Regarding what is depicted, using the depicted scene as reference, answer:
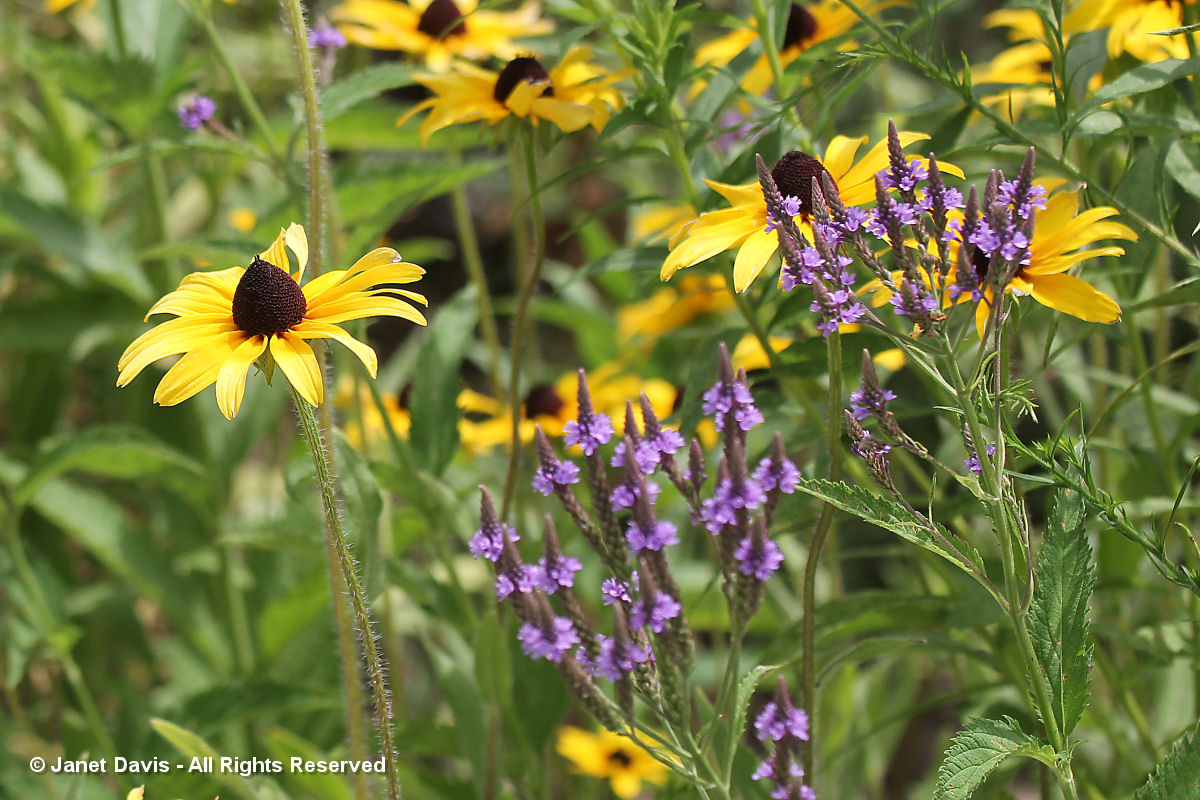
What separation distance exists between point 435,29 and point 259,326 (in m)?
0.81

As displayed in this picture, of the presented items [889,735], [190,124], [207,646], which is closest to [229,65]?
[190,124]

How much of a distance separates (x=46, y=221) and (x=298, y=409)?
105 centimetres

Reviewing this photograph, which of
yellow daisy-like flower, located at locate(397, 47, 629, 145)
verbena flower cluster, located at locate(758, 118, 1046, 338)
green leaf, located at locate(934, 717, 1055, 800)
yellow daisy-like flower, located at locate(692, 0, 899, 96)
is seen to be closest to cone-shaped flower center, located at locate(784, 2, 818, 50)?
yellow daisy-like flower, located at locate(692, 0, 899, 96)

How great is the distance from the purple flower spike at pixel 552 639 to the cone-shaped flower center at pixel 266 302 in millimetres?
257

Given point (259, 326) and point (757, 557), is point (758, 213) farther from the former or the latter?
point (259, 326)

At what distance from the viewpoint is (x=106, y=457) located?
132 cm

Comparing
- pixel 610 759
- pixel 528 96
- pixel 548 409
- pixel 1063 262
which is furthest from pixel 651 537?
pixel 610 759

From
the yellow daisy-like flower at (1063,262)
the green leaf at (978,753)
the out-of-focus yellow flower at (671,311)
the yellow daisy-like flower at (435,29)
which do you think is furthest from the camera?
the out-of-focus yellow flower at (671,311)

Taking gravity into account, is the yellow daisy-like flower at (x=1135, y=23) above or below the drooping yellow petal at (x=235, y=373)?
above

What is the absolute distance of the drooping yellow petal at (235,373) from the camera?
670 mm

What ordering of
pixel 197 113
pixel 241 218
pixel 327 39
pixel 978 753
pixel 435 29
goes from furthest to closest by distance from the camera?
pixel 241 218 < pixel 435 29 < pixel 327 39 < pixel 197 113 < pixel 978 753

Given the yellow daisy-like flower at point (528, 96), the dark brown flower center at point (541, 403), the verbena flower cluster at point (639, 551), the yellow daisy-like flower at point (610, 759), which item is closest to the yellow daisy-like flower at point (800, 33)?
the yellow daisy-like flower at point (528, 96)

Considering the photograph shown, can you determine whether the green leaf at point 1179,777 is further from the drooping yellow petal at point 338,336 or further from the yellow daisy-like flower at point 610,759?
the yellow daisy-like flower at point 610,759

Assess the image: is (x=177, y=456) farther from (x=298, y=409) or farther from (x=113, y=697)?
(x=298, y=409)
